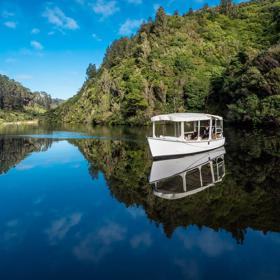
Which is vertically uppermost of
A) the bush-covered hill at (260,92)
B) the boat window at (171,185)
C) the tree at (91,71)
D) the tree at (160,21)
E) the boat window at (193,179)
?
the tree at (160,21)

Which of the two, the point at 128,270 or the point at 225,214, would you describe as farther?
the point at 225,214

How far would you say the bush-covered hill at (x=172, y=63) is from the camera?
10206 cm

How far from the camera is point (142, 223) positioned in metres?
13.1

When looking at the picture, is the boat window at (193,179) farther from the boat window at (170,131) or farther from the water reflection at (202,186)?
the boat window at (170,131)

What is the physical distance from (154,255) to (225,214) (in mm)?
4994

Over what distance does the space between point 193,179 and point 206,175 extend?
176 centimetres

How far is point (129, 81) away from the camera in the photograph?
113438 millimetres

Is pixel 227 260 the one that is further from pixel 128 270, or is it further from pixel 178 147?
pixel 178 147

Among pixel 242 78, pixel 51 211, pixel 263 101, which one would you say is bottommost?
pixel 51 211

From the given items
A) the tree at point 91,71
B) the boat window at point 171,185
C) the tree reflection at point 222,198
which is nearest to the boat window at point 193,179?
the boat window at point 171,185

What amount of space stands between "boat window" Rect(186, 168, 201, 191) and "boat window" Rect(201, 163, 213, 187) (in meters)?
0.37

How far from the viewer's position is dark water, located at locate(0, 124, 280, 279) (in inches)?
370

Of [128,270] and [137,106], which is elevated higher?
[137,106]

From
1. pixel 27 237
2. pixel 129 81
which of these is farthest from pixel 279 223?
pixel 129 81
